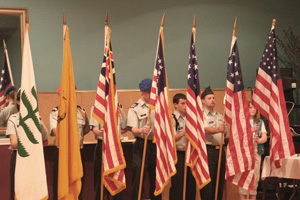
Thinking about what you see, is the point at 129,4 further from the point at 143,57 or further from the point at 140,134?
the point at 140,134

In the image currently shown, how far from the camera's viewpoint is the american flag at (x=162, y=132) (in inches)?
175

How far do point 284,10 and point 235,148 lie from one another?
11.7 ft

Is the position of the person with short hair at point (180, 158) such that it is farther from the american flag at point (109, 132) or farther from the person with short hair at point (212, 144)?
the american flag at point (109, 132)

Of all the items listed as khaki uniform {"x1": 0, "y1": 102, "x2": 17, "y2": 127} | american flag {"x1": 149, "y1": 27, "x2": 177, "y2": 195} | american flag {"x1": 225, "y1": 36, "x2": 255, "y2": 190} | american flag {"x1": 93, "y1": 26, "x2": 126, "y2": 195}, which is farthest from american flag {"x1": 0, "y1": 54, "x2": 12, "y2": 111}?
american flag {"x1": 225, "y1": 36, "x2": 255, "y2": 190}

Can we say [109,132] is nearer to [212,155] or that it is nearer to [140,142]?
[140,142]

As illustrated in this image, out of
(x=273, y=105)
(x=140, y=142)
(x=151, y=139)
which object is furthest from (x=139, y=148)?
(x=273, y=105)

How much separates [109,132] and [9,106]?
186 centimetres

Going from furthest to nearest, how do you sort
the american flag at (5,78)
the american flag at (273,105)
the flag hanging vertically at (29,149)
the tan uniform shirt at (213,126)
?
1. the american flag at (5,78)
2. the tan uniform shirt at (213,126)
3. the american flag at (273,105)
4. the flag hanging vertically at (29,149)

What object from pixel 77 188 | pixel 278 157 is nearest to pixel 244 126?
pixel 278 157

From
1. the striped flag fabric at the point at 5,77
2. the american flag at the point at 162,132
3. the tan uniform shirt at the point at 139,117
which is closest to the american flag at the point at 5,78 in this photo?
the striped flag fabric at the point at 5,77

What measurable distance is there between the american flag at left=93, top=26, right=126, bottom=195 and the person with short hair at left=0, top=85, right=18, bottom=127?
5.05ft

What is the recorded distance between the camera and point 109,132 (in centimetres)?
418

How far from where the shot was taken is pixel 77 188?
3.91m

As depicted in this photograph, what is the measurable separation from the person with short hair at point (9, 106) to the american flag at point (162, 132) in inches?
75.9
